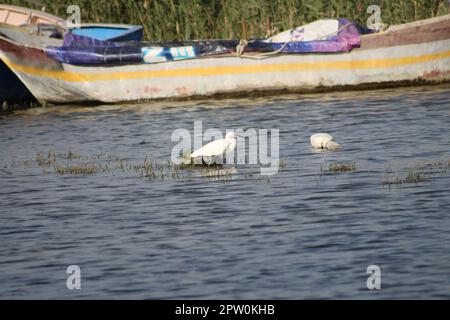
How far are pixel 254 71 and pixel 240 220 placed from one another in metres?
10.1

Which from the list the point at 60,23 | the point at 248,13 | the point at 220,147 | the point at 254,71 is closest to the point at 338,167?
the point at 220,147

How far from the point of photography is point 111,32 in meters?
24.2

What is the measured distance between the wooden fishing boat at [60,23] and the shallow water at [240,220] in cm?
508

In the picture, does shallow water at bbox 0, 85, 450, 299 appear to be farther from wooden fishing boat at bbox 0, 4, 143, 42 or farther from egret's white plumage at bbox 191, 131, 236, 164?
wooden fishing boat at bbox 0, 4, 143, 42

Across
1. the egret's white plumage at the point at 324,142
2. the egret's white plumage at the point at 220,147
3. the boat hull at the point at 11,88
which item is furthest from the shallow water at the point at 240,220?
the boat hull at the point at 11,88

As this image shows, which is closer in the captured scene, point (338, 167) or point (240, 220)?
point (240, 220)

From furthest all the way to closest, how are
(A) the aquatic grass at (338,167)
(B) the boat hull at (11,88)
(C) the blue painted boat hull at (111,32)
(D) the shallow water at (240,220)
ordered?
(C) the blue painted boat hull at (111,32) < (B) the boat hull at (11,88) < (A) the aquatic grass at (338,167) < (D) the shallow water at (240,220)

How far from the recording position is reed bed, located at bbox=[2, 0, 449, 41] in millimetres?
23734

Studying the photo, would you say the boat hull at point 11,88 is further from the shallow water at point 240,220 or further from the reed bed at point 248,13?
the shallow water at point 240,220

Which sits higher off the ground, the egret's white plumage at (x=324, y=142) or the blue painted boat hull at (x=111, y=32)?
the blue painted boat hull at (x=111, y=32)

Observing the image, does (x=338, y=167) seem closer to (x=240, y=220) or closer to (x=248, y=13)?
(x=240, y=220)

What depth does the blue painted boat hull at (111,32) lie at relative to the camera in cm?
2353

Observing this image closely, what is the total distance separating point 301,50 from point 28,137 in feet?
17.7

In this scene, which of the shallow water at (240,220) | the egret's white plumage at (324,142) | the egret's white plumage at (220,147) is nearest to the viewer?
the shallow water at (240,220)
